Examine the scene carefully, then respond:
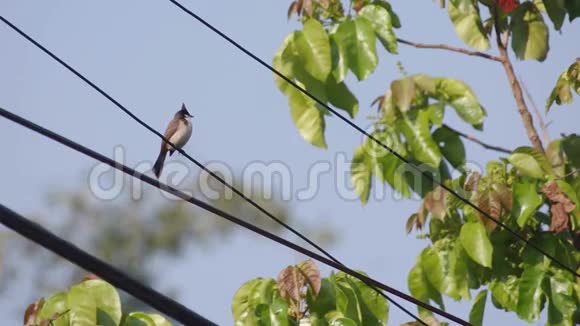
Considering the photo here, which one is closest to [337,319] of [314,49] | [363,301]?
[363,301]

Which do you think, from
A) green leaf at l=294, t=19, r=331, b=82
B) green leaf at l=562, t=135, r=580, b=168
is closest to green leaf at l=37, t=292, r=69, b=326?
green leaf at l=294, t=19, r=331, b=82

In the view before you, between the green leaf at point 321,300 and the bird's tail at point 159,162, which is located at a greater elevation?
the bird's tail at point 159,162

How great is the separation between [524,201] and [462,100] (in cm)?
69

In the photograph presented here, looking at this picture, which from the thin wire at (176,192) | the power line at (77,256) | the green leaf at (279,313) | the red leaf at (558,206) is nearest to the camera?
the power line at (77,256)

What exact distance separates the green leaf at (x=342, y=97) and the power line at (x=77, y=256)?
8.11ft

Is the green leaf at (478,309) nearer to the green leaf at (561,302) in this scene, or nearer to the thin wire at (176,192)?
the green leaf at (561,302)

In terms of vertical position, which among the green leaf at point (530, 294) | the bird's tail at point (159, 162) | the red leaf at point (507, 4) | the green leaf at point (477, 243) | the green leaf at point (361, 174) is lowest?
the green leaf at point (530, 294)

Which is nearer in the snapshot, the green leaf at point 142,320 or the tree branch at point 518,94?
the green leaf at point 142,320

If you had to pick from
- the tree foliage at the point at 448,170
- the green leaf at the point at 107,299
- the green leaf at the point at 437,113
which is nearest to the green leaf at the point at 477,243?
the tree foliage at the point at 448,170

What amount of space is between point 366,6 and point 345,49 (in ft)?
1.31

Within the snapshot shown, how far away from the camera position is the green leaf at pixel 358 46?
5602 millimetres

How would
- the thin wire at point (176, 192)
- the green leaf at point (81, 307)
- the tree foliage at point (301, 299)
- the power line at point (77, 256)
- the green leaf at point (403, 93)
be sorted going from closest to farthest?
the power line at point (77, 256) < the thin wire at point (176, 192) < the green leaf at point (81, 307) < the tree foliage at point (301, 299) < the green leaf at point (403, 93)

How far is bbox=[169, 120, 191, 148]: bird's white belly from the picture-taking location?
7602mm

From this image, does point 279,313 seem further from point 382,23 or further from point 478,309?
point 382,23
